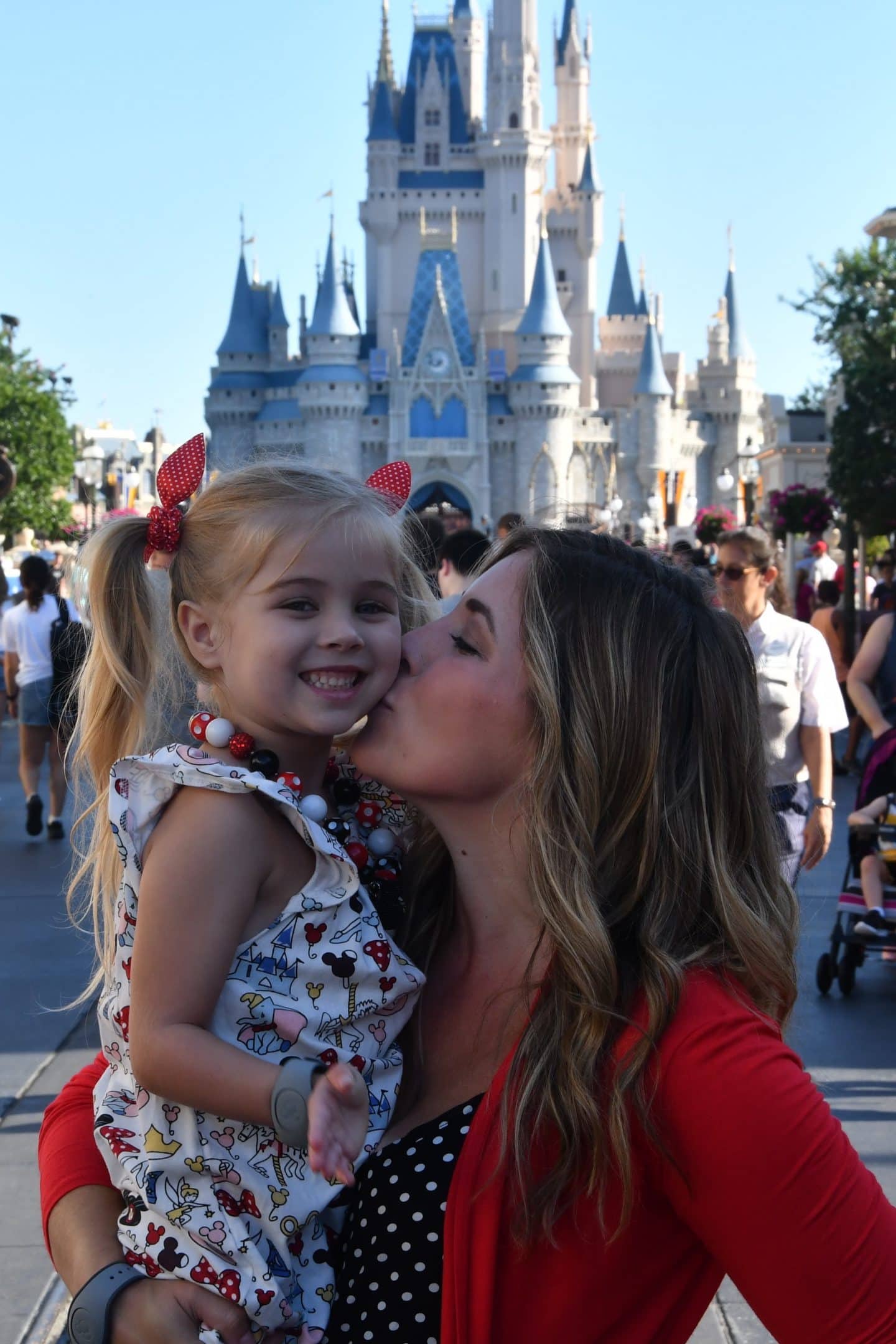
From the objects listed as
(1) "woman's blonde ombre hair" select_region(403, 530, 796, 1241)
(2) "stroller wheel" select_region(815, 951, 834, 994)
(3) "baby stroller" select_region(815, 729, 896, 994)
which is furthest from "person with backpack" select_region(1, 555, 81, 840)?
(1) "woman's blonde ombre hair" select_region(403, 530, 796, 1241)

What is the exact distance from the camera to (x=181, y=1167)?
4.61 ft

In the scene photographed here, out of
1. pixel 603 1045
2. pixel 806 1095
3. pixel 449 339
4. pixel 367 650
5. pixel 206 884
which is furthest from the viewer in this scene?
pixel 449 339

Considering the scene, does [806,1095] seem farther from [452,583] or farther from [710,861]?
[452,583]

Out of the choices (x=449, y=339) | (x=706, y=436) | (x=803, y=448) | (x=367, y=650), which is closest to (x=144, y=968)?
(x=367, y=650)

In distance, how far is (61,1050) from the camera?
4.34 m

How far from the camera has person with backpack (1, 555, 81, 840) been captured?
27.2 feet

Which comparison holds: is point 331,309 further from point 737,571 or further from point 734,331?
point 737,571

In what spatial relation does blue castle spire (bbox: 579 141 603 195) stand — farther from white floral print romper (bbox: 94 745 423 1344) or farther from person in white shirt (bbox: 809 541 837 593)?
white floral print romper (bbox: 94 745 423 1344)

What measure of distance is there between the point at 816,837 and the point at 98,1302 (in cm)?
379

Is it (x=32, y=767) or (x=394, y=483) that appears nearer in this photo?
(x=394, y=483)

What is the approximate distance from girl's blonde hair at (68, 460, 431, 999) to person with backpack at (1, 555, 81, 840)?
21.9 ft

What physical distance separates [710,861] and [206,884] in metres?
0.42

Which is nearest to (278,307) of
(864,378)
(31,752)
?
(864,378)

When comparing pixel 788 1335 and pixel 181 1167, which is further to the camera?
pixel 181 1167
